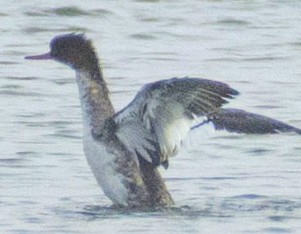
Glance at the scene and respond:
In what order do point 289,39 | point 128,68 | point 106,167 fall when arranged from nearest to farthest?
point 106,167 < point 128,68 < point 289,39

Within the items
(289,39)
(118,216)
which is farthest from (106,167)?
(289,39)

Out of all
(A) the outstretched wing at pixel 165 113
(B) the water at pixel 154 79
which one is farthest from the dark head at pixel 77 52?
(B) the water at pixel 154 79

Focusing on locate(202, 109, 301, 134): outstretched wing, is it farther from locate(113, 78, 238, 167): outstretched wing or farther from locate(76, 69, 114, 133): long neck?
locate(76, 69, 114, 133): long neck

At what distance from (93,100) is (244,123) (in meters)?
1.13

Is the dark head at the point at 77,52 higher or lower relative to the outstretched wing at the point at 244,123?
higher

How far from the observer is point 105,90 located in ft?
38.8

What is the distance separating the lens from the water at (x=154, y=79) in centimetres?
1156

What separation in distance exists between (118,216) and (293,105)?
5034 millimetres

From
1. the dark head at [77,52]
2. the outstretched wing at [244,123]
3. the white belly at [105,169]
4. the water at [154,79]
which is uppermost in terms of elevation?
the dark head at [77,52]

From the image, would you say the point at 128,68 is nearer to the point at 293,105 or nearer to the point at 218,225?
the point at 293,105

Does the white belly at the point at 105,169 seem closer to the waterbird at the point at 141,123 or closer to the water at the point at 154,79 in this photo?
the waterbird at the point at 141,123

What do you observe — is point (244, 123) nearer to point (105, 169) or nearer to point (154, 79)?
point (105, 169)

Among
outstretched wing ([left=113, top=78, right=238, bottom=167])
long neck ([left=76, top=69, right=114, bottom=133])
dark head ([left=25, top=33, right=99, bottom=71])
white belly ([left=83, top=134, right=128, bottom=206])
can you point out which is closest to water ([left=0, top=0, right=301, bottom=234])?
white belly ([left=83, top=134, right=128, bottom=206])

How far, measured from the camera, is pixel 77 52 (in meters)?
11.9
